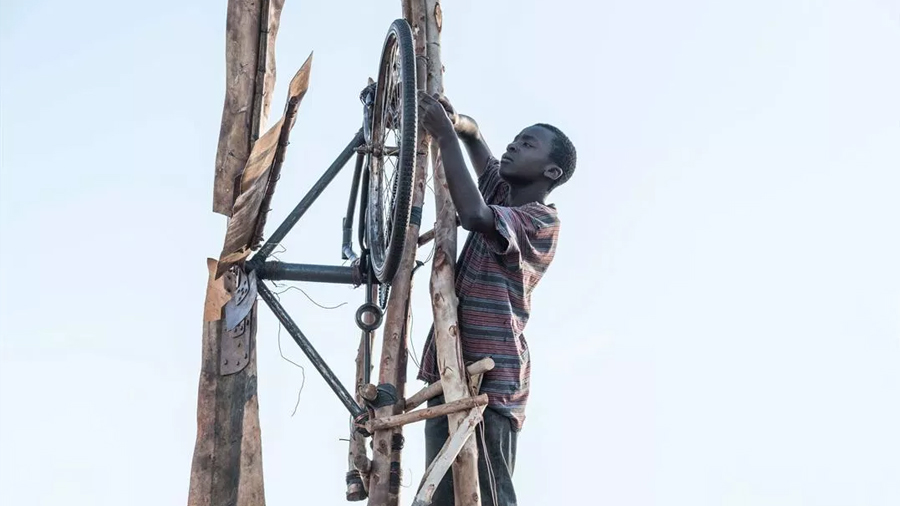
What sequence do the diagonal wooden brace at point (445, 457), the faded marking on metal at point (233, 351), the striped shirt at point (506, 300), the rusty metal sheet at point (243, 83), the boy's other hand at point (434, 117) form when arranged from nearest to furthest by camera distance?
the diagonal wooden brace at point (445, 457), the boy's other hand at point (434, 117), the striped shirt at point (506, 300), the faded marking on metal at point (233, 351), the rusty metal sheet at point (243, 83)

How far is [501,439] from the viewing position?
552 cm

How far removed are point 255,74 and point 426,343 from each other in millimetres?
2044

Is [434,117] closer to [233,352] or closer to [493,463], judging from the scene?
[493,463]

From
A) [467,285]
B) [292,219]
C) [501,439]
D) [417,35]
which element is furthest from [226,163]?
[501,439]

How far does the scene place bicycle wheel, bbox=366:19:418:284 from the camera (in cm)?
547

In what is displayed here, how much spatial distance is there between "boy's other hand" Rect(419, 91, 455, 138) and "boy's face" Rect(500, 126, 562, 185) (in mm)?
574

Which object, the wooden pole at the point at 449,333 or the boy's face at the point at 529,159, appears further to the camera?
the boy's face at the point at 529,159

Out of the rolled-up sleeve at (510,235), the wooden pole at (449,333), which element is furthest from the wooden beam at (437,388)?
the rolled-up sleeve at (510,235)

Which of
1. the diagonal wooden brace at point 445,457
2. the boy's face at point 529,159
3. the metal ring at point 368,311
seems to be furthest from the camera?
the metal ring at point 368,311

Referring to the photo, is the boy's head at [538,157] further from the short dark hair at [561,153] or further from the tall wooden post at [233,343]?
the tall wooden post at [233,343]

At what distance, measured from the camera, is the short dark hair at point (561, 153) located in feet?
20.1

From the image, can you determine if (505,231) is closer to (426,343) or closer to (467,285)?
(467,285)

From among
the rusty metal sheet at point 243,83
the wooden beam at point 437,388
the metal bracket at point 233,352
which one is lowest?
the wooden beam at point 437,388

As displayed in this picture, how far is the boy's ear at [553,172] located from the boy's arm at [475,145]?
0.62 metres
